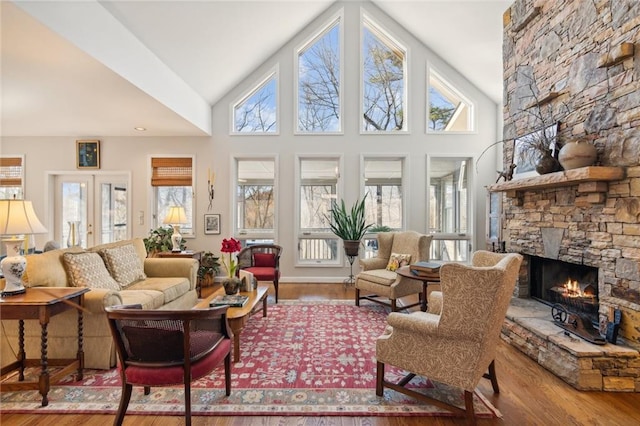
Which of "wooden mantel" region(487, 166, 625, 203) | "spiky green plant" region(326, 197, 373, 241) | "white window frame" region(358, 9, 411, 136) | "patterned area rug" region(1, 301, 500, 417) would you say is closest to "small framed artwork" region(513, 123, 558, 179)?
"wooden mantel" region(487, 166, 625, 203)

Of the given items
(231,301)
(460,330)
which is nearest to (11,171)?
(231,301)

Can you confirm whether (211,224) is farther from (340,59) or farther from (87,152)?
(340,59)

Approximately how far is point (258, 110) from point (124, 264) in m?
3.60

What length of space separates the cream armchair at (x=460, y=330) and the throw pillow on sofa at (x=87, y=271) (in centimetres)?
276

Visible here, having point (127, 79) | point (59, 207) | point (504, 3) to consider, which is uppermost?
point (504, 3)

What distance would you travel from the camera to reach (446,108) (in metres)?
5.81

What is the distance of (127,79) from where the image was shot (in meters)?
3.24

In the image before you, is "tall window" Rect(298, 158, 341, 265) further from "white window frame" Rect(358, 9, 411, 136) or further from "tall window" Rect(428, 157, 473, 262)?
"tall window" Rect(428, 157, 473, 262)

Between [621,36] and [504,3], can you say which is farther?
[504,3]

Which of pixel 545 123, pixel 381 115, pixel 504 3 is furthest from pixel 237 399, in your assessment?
pixel 504 3

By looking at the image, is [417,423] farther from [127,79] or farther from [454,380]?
[127,79]

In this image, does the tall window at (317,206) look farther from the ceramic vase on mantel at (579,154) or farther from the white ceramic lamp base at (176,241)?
the ceramic vase on mantel at (579,154)

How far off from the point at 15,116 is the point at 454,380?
6221 millimetres

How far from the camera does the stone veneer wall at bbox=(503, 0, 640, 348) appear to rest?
2492 millimetres
